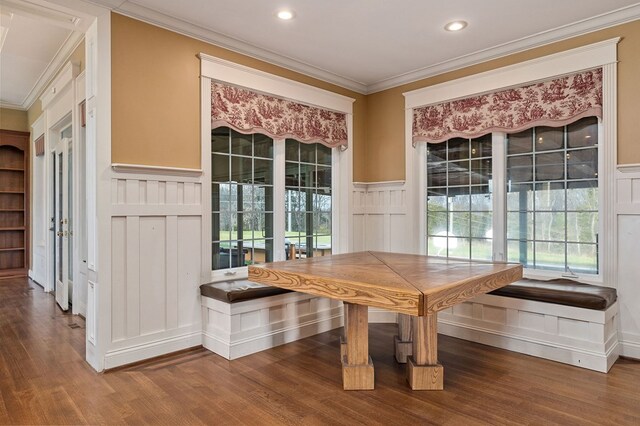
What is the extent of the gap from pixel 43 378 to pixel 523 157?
4.28m

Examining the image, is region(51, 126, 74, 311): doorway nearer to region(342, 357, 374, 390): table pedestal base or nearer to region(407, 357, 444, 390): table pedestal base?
region(342, 357, 374, 390): table pedestal base

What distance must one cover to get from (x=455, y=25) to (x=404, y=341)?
8.49ft

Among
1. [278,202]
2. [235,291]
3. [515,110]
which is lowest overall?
[235,291]

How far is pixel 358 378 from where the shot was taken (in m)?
2.56

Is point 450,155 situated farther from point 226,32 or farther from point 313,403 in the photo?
point 313,403

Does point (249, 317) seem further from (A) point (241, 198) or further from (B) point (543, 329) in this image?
(B) point (543, 329)

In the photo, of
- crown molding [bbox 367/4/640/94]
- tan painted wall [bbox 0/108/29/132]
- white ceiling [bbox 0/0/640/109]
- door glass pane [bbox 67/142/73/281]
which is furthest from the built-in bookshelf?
crown molding [bbox 367/4/640/94]

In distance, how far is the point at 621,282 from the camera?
10.3ft

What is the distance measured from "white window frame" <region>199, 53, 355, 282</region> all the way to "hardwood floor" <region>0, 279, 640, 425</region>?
97 cm

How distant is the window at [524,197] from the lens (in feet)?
11.2

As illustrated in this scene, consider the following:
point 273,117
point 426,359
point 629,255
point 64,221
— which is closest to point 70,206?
point 64,221

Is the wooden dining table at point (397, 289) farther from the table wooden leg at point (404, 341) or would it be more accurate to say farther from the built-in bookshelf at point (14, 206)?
the built-in bookshelf at point (14, 206)

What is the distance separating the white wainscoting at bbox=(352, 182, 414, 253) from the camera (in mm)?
4504

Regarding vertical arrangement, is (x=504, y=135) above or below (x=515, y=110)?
below
